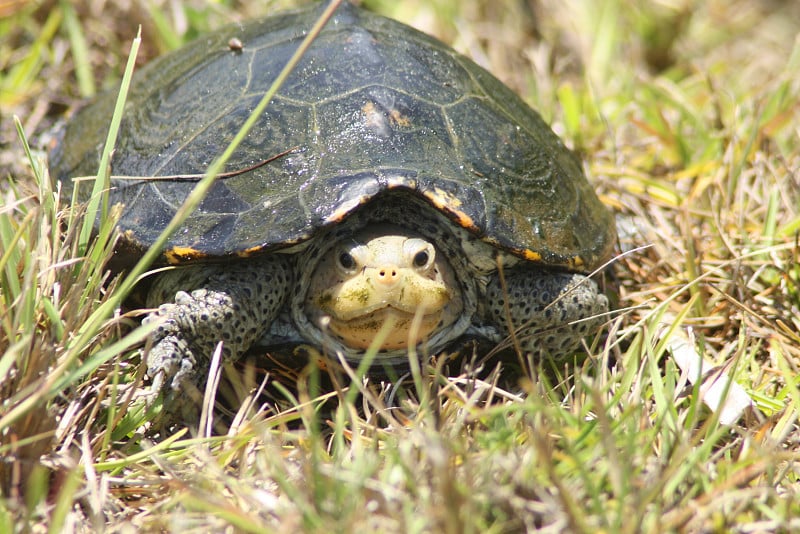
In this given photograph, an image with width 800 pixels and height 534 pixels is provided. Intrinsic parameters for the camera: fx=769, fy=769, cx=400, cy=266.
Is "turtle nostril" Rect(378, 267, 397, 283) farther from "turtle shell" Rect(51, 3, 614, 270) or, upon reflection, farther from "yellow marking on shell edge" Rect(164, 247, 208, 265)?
"yellow marking on shell edge" Rect(164, 247, 208, 265)

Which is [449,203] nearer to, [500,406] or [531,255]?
[531,255]

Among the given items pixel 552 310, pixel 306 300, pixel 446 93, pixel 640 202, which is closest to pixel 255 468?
pixel 306 300

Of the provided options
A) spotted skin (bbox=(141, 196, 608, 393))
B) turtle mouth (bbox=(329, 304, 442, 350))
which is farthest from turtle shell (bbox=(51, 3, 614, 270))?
turtle mouth (bbox=(329, 304, 442, 350))

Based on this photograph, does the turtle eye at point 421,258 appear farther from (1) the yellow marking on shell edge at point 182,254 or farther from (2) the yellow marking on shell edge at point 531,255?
(1) the yellow marking on shell edge at point 182,254

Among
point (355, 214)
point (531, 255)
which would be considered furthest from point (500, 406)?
point (355, 214)

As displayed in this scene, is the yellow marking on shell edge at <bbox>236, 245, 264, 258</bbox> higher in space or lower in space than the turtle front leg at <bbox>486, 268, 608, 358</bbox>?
higher

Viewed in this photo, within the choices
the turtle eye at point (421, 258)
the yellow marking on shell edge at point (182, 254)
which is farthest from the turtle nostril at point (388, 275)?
the yellow marking on shell edge at point (182, 254)
